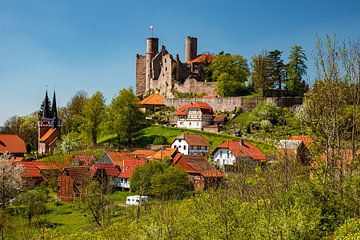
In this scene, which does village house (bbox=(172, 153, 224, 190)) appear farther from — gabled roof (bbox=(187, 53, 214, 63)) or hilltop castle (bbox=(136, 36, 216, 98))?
gabled roof (bbox=(187, 53, 214, 63))

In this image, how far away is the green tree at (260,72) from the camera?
6519cm

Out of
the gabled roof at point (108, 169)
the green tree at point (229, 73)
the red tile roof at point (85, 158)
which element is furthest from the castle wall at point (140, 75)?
the gabled roof at point (108, 169)

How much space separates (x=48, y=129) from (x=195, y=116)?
2313 centimetres

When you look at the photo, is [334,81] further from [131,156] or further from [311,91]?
[131,156]

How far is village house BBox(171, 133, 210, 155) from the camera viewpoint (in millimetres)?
53062

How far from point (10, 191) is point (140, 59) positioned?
47.0 meters

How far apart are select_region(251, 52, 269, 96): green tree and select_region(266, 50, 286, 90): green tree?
25.5 inches

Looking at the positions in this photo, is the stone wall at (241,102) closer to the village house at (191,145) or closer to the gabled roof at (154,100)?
the gabled roof at (154,100)

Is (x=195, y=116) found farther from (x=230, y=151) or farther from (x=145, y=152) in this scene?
(x=230, y=151)

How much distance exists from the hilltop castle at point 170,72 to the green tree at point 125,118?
10.9 m

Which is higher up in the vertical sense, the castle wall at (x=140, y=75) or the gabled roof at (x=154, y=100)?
the castle wall at (x=140, y=75)

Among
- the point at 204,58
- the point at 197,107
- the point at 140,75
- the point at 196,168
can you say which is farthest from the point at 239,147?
the point at 140,75

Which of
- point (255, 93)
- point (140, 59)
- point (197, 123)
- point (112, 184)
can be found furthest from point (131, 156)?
point (140, 59)

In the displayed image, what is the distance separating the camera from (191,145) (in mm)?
52969
